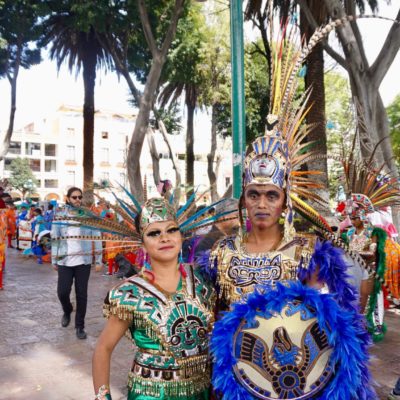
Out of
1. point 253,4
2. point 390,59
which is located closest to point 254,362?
point 390,59

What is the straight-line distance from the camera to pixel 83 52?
1666 cm

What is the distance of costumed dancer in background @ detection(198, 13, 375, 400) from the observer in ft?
6.13

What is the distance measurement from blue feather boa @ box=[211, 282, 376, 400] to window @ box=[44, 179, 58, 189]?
59441 mm

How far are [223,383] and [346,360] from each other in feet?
1.63

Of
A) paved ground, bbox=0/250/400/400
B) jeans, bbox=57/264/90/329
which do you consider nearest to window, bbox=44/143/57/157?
paved ground, bbox=0/250/400/400

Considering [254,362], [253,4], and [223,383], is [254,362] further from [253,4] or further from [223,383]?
[253,4]

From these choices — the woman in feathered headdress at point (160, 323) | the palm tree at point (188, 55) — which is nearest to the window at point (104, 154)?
the palm tree at point (188, 55)

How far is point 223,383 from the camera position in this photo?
192 centimetres

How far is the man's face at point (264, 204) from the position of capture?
2.37 m

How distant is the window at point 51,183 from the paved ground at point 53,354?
52272mm

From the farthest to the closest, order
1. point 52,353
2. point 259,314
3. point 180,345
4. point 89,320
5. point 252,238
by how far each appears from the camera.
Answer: point 89,320, point 52,353, point 252,238, point 180,345, point 259,314

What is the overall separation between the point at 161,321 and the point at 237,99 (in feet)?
10.7

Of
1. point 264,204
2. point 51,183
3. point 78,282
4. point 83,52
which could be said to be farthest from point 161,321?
point 51,183

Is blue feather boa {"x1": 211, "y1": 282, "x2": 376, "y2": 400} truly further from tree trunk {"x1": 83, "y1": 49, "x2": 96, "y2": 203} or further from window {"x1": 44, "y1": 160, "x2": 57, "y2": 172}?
window {"x1": 44, "y1": 160, "x2": 57, "y2": 172}
